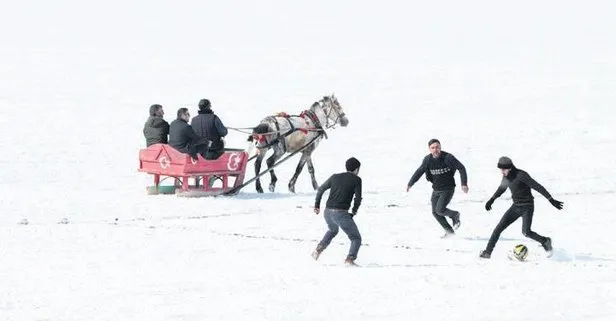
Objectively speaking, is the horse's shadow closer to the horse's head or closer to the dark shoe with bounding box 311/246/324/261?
the horse's head

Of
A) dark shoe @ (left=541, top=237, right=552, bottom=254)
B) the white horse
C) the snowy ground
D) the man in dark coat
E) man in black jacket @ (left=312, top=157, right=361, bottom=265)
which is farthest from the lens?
the white horse

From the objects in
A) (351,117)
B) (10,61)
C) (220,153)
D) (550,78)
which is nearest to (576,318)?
A: (220,153)

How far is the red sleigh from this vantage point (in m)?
21.3

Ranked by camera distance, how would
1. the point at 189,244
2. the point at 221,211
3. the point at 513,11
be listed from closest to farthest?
the point at 189,244 < the point at 221,211 < the point at 513,11

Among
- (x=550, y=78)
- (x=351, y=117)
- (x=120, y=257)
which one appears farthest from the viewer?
(x=550, y=78)

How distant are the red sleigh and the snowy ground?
45 centimetres

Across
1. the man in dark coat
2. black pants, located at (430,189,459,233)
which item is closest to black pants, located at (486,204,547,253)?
black pants, located at (430,189,459,233)

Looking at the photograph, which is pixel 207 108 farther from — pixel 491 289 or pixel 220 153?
pixel 491 289

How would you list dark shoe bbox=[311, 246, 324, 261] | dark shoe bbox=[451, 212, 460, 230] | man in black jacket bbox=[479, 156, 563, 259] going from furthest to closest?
dark shoe bbox=[451, 212, 460, 230] → man in black jacket bbox=[479, 156, 563, 259] → dark shoe bbox=[311, 246, 324, 261]

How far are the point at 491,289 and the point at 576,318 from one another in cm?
147

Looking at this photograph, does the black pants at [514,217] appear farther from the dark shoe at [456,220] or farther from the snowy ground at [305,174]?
the dark shoe at [456,220]

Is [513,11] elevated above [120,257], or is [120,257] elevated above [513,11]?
[513,11]

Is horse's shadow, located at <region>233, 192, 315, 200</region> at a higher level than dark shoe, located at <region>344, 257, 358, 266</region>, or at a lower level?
lower

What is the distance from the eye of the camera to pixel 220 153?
22.0m
